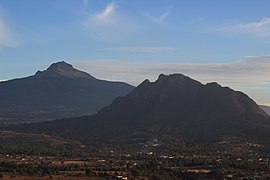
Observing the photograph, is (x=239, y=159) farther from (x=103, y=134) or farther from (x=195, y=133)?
(x=103, y=134)

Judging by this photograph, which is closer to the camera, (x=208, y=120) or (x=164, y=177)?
(x=164, y=177)

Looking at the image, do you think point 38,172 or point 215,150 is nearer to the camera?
point 38,172

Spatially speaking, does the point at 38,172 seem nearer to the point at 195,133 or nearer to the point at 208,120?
the point at 195,133

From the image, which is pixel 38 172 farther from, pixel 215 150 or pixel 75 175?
pixel 215 150

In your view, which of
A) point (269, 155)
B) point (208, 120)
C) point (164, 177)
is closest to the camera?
point (164, 177)

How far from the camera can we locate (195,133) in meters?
183

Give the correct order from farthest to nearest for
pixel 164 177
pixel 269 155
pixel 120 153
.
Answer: pixel 120 153, pixel 269 155, pixel 164 177

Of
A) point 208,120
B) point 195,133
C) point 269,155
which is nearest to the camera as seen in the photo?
point 269,155

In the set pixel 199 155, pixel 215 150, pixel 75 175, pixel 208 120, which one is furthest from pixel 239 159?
pixel 208 120

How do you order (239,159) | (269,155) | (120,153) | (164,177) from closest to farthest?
(164,177) → (239,159) → (269,155) → (120,153)

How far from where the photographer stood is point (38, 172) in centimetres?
9450

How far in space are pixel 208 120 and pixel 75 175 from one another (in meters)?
112

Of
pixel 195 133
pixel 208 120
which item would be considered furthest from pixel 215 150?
pixel 208 120

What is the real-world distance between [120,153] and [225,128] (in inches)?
2086
